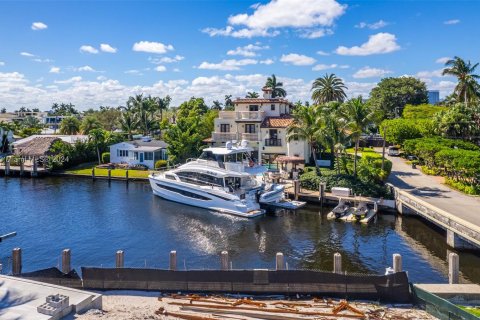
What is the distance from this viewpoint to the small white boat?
33.4 meters

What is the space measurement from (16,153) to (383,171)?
5198 centimetres

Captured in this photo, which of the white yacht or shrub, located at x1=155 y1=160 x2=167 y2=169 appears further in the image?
shrub, located at x1=155 y1=160 x2=167 y2=169

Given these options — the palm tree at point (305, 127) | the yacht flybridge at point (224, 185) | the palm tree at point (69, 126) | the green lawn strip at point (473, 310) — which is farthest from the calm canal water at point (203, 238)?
the palm tree at point (69, 126)

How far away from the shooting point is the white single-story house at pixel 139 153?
57.5 meters

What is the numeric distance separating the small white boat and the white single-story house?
30.3m

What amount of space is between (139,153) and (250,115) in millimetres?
17235

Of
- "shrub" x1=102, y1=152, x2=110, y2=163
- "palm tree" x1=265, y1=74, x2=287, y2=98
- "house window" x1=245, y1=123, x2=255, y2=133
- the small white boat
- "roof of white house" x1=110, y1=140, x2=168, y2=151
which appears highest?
"palm tree" x1=265, y1=74, x2=287, y2=98

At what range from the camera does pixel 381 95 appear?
301ft

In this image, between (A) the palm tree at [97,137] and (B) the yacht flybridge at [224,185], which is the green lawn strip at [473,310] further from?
(A) the palm tree at [97,137]

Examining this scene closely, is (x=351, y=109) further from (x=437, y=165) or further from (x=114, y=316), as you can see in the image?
(x=114, y=316)

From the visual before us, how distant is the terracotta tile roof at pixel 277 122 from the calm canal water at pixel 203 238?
17.4m

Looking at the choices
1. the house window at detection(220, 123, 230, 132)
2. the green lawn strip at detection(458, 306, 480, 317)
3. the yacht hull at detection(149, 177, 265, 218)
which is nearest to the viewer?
the green lawn strip at detection(458, 306, 480, 317)

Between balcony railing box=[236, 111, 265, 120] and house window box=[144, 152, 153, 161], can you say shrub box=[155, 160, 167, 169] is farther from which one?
balcony railing box=[236, 111, 265, 120]

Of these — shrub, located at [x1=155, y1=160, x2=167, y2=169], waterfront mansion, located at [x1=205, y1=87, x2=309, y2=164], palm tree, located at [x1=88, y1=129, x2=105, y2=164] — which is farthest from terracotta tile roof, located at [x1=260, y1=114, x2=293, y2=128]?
palm tree, located at [x1=88, y1=129, x2=105, y2=164]
